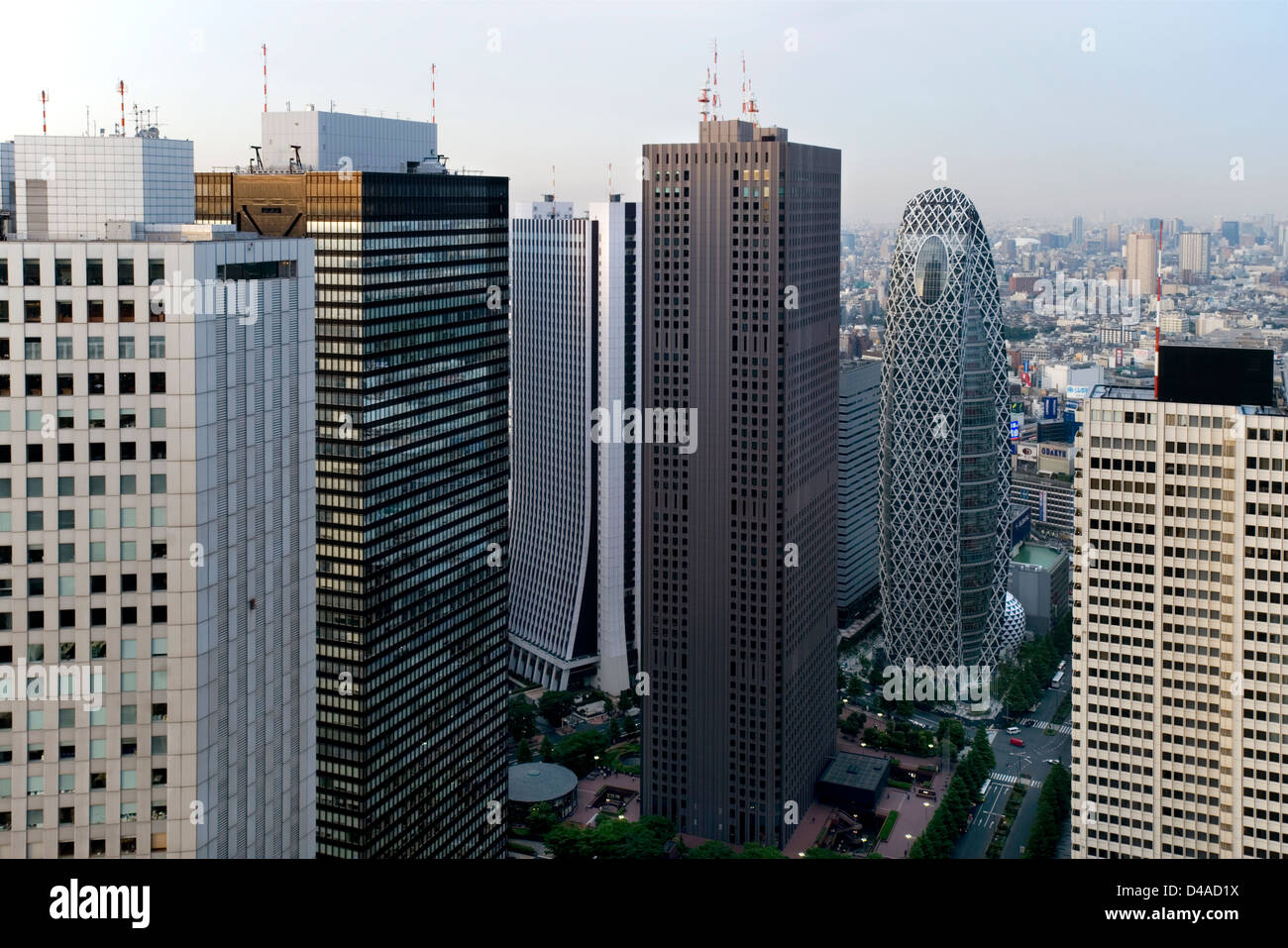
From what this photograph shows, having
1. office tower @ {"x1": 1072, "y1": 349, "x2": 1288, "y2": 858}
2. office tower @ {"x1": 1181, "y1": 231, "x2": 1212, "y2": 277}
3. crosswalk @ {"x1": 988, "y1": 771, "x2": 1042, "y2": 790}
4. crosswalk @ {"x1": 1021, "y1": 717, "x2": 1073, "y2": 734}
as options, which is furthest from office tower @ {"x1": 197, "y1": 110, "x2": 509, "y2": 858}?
crosswalk @ {"x1": 1021, "y1": 717, "x2": 1073, "y2": 734}

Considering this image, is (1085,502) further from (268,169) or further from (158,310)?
(268,169)

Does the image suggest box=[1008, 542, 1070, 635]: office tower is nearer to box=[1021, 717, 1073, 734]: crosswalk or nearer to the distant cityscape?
the distant cityscape

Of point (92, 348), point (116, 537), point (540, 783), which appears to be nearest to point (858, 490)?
point (540, 783)

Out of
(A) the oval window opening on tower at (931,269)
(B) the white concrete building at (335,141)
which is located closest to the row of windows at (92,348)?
(B) the white concrete building at (335,141)

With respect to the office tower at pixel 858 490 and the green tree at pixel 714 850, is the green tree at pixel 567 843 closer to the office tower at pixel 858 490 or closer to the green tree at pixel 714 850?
the green tree at pixel 714 850

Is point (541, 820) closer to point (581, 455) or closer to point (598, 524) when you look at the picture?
point (598, 524)

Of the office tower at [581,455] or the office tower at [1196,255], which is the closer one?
the office tower at [1196,255]
